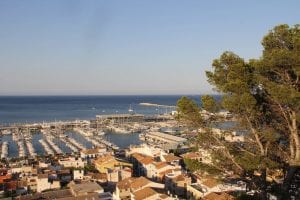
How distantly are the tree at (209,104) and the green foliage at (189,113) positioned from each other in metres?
0.24

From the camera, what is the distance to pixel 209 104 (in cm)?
923

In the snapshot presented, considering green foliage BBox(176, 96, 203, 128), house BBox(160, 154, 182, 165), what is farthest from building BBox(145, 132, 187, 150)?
green foliage BBox(176, 96, 203, 128)

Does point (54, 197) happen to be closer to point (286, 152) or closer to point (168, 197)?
point (168, 197)

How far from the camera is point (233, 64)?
8.94 metres

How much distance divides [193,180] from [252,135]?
17563mm

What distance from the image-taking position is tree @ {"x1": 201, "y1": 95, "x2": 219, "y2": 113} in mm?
9234

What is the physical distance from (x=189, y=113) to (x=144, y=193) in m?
13.0

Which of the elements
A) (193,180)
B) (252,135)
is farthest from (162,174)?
(252,135)

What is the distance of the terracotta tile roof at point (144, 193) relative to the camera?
2100 centimetres

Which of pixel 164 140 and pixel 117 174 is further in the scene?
pixel 164 140

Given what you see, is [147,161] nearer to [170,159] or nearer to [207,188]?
[170,159]

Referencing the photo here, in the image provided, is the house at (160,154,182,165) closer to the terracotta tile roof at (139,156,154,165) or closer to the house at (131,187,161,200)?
the terracotta tile roof at (139,156,154,165)

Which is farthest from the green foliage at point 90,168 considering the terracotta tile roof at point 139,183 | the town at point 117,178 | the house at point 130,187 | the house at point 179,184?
the house at point 179,184

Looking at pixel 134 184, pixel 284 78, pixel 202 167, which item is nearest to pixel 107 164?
pixel 134 184
